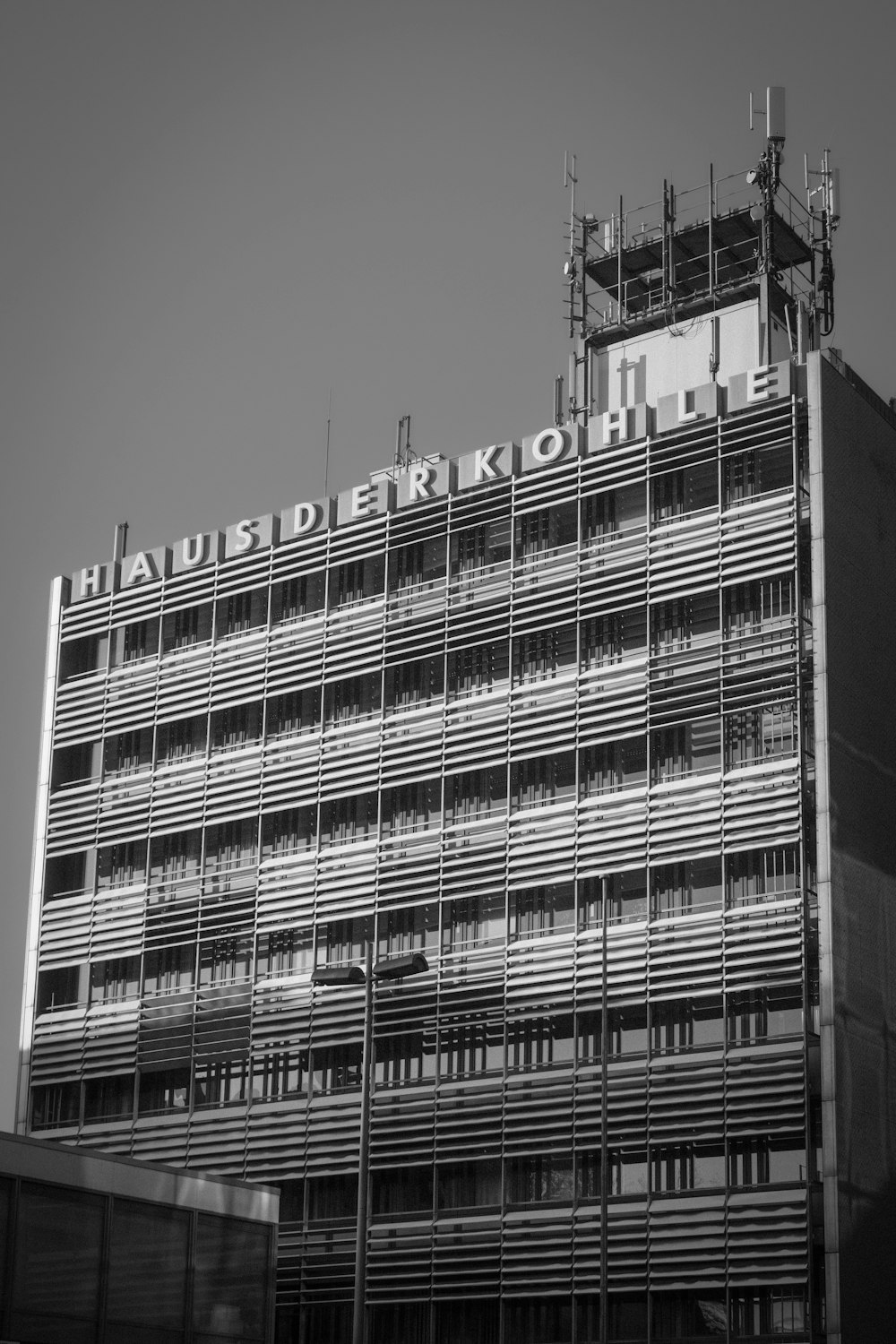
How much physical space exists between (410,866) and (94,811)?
15649 millimetres

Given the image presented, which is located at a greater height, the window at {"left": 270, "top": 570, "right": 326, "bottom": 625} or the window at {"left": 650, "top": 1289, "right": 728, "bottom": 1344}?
the window at {"left": 270, "top": 570, "right": 326, "bottom": 625}

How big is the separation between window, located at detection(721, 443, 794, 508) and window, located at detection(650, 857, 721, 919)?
12419 millimetres

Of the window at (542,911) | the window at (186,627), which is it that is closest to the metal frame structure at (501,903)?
the window at (542,911)

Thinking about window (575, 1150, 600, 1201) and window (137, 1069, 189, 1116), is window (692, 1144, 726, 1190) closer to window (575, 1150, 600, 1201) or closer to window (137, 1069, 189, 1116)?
window (575, 1150, 600, 1201)

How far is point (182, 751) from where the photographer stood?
86750 mm

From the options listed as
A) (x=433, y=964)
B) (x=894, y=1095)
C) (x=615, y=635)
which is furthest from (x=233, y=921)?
(x=894, y=1095)

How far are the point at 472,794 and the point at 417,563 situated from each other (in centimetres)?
972

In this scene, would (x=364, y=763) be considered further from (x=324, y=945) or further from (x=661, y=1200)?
(x=661, y=1200)

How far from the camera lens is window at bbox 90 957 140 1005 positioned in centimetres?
8456

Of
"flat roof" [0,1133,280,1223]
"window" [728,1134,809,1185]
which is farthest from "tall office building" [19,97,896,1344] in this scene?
"flat roof" [0,1133,280,1223]

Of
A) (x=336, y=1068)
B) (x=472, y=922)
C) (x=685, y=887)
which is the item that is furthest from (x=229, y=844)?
(x=685, y=887)

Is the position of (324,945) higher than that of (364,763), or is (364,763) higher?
(364,763)

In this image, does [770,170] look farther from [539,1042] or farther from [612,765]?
[539,1042]

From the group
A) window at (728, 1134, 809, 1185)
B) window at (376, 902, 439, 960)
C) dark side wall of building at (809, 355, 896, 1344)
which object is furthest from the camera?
window at (376, 902, 439, 960)
